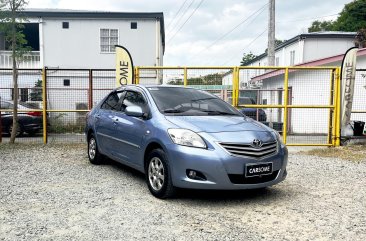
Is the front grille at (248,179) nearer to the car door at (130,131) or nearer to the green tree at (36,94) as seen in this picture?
the car door at (130,131)

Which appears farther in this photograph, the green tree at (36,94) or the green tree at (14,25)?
the green tree at (36,94)

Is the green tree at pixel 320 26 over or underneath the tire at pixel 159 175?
over

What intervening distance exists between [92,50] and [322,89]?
12.6 m

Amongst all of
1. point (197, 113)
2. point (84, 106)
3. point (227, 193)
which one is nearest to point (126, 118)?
point (197, 113)

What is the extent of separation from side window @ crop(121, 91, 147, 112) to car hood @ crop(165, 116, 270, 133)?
2.43ft

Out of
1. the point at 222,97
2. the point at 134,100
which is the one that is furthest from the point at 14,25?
the point at 222,97

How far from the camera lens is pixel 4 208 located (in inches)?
179

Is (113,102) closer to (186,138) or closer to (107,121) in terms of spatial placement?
(107,121)

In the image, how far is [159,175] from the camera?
4.96 m

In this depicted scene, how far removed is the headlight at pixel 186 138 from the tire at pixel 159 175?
0.29 metres

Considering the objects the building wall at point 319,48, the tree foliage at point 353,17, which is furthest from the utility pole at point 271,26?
the tree foliage at point 353,17

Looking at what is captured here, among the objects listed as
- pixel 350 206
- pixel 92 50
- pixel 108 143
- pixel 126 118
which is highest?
pixel 92 50

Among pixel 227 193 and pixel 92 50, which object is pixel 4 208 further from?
pixel 92 50

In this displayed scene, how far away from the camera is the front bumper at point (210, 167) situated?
4461 mm
